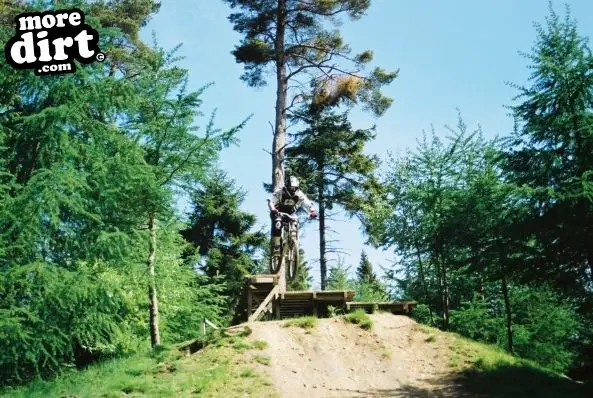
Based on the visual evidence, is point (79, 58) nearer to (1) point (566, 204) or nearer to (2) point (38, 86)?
(2) point (38, 86)

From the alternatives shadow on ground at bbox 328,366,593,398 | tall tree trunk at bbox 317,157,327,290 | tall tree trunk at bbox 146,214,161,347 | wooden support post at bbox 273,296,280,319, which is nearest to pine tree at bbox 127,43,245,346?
tall tree trunk at bbox 146,214,161,347

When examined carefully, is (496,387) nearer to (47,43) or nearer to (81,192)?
(81,192)

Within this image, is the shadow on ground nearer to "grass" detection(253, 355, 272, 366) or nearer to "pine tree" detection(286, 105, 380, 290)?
"grass" detection(253, 355, 272, 366)

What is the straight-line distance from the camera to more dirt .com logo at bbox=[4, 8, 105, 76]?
11.4 m

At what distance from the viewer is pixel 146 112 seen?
13.8 metres

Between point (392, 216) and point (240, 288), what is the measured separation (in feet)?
30.8

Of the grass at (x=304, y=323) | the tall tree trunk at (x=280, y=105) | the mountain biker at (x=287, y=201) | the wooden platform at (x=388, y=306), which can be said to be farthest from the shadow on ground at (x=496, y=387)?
the tall tree trunk at (x=280, y=105)

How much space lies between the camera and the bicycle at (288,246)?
1329 centimetres

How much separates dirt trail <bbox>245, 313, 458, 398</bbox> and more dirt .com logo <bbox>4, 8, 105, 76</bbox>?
7.60m

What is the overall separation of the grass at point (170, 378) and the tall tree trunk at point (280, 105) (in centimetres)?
699

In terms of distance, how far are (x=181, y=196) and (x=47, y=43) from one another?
15.8 ft

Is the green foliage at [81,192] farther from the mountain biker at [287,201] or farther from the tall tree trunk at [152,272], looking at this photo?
the mountain biker at [287,201]

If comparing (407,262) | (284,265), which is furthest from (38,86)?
(407,262)

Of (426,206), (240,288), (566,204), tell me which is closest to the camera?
(566,204)
